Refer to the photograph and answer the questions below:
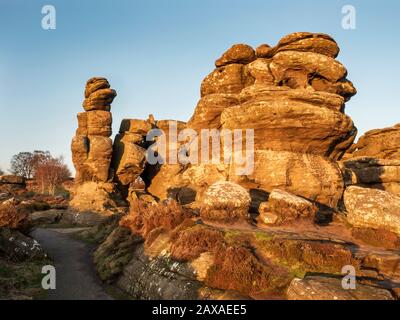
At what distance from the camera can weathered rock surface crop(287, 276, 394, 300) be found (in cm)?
935

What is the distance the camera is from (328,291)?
9.52 meters

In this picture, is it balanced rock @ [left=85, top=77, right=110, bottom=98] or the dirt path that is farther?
balanced rock @ [left=85, top=77, right=110, bottom=98]

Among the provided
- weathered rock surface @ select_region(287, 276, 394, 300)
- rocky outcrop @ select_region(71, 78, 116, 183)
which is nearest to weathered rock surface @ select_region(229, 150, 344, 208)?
weathered rock surface @ select_region(287, 276, 394, 300)

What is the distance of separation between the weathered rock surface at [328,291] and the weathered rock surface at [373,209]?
810 cm

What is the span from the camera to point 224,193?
17703 millimetres

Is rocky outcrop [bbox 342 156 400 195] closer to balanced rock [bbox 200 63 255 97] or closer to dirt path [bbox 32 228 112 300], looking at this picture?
balanced rock [bbox 200 63 255 97]

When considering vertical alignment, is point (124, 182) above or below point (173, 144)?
below

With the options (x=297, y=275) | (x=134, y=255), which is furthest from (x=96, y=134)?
(x=297, y=275)

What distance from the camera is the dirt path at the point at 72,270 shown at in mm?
13734

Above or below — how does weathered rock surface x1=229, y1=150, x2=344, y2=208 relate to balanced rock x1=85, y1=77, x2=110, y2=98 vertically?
below

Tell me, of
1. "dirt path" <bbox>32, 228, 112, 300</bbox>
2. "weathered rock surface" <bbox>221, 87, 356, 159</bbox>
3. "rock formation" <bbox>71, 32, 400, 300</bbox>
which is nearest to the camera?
"rock formation" <bbox>71, 32, 400, 300</bbox>

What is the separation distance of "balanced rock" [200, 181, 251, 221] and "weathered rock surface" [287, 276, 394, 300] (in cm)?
707

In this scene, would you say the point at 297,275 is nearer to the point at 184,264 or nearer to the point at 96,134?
the point at 184,264

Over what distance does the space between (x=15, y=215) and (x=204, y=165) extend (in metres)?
14.6
